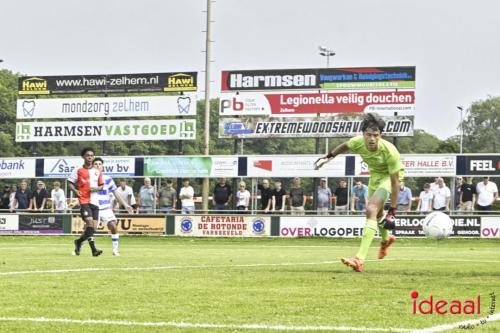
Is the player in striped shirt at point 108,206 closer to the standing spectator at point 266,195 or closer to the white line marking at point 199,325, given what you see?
the white line marking at point 199,325

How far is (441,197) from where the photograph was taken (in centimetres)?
3262

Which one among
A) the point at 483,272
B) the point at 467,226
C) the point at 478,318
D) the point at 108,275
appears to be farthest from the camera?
the point at 467,226

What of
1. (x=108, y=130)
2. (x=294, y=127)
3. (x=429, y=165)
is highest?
(x=294, y=127)

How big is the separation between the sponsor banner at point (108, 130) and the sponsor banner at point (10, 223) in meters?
9.73

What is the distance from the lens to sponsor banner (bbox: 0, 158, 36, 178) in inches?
1825

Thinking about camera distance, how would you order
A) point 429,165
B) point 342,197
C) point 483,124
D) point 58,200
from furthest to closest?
point 483,124 < point 58,200 < point 429,165 < point 342,197

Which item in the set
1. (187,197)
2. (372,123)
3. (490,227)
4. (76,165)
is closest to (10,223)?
(76,165)

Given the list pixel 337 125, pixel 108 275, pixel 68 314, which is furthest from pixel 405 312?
pixel 337 125

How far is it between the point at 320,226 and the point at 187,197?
16.5ft

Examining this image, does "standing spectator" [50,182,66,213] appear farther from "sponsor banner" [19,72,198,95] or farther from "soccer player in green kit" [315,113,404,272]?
"soccer player in green kit" [315,113,404,272]

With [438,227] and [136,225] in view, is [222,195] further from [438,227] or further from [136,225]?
[438,227]

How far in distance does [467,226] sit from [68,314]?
27.3 m

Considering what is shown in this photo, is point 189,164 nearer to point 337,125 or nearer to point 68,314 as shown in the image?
point 337,125

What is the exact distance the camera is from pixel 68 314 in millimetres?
8133
